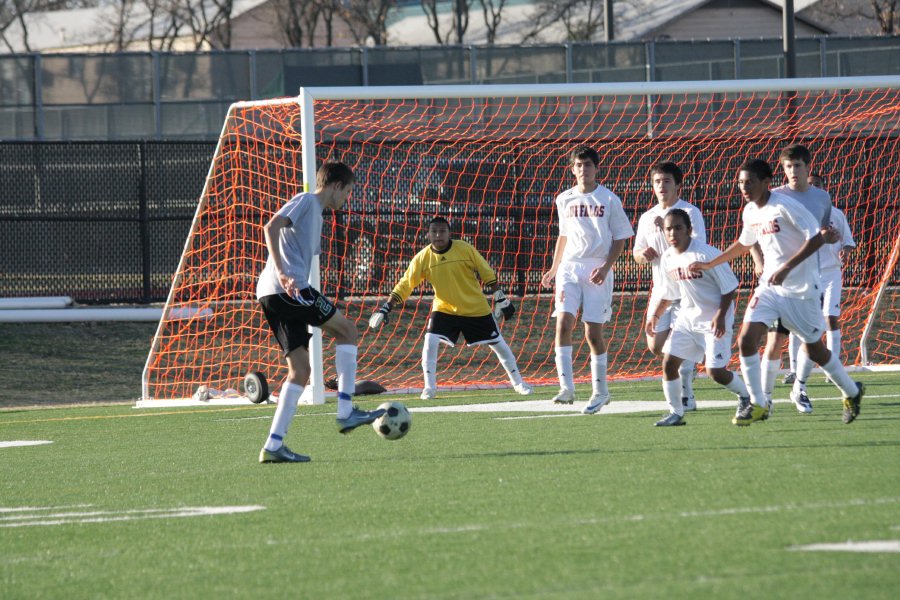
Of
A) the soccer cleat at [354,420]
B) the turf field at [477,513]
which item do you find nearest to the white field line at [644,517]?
the turf field at [477,513]

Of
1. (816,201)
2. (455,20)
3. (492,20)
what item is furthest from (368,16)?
(816,201)

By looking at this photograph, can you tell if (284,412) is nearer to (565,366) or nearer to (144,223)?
(565,366)

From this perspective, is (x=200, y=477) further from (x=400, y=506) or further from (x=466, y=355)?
(x=466, y=355)

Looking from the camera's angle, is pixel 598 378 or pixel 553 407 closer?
pixel 598 378

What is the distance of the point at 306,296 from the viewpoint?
8414mm

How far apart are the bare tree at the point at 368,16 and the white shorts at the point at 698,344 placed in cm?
4544

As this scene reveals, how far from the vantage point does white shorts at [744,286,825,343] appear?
Result: 30.0 feet

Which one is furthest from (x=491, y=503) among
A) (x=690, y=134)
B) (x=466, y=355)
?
(x=690, y=134)

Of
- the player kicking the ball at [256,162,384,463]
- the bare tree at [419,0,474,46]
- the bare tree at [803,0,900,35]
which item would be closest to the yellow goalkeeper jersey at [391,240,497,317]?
the player kicking the ball at [256,162,384,463]

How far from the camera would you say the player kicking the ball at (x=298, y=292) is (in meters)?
8.41

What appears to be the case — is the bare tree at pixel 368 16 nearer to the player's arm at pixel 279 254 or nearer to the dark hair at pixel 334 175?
the dark hair at pixel 334 175

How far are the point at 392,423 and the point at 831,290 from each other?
488 cm

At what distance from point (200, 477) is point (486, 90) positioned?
625 centimetres

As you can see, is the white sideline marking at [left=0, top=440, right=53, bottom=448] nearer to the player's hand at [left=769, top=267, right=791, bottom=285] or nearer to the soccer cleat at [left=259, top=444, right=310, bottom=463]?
the soccer cleat at [left=259, top=444, right=310, bottom=463]
